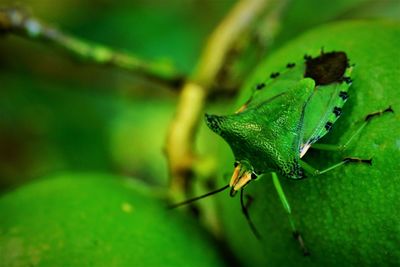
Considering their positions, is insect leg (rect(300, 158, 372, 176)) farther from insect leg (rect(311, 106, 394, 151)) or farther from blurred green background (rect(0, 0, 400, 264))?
blurred green background (rect(0, 0, 400, 264))

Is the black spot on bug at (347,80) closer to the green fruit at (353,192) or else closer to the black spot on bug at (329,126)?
the green fruit at (353,192)

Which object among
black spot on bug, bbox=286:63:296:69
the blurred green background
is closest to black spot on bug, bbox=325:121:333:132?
black spot on bug, bbox=286:63:296:69

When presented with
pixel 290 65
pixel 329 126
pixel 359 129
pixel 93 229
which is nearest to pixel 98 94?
pixel 93 229

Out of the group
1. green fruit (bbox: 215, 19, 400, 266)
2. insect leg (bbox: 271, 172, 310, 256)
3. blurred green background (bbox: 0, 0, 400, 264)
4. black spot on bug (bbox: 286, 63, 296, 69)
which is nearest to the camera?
green fruit (bbox: 215, 19, 400, 266)

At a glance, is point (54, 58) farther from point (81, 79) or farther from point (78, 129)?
point (78, 129)

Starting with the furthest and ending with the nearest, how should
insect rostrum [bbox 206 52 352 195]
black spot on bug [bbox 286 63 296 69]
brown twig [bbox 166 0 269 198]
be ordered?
brown twig [bbox 166 0 269 198], black spot on bug [bbox 286 63 296 69], insect rostrum [bbox 206 52 352 195]

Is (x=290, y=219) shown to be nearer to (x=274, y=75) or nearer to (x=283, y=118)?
(x=283, y=118)
